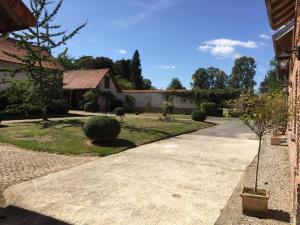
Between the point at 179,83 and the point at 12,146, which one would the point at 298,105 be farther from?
the point at 179,83

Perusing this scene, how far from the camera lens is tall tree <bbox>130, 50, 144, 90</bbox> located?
71.2 metres

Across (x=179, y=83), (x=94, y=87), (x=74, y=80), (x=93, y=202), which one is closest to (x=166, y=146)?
(x=93, y=202)

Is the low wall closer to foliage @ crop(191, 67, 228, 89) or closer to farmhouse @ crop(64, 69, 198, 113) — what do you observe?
farmhouse @ crop(64, 69, 198, 113)

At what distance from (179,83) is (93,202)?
77665mm

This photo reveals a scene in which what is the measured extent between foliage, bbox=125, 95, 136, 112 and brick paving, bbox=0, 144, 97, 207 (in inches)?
1206

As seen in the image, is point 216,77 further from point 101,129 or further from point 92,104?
point 101,129

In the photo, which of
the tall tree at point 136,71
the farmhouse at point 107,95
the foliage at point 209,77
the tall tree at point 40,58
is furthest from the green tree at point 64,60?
the foliage at point 209,77

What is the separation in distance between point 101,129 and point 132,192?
6465mm

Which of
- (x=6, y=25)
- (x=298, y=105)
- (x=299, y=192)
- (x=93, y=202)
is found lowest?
(x=93, y=202)

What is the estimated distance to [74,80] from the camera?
43406 millimetres

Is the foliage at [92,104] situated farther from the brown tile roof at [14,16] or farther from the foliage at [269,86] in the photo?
the brown tile roof at [14,16]

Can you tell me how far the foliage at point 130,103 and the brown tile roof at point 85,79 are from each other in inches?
180

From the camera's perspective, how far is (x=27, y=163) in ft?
34.7

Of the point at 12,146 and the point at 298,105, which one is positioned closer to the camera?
the point at 298,105
